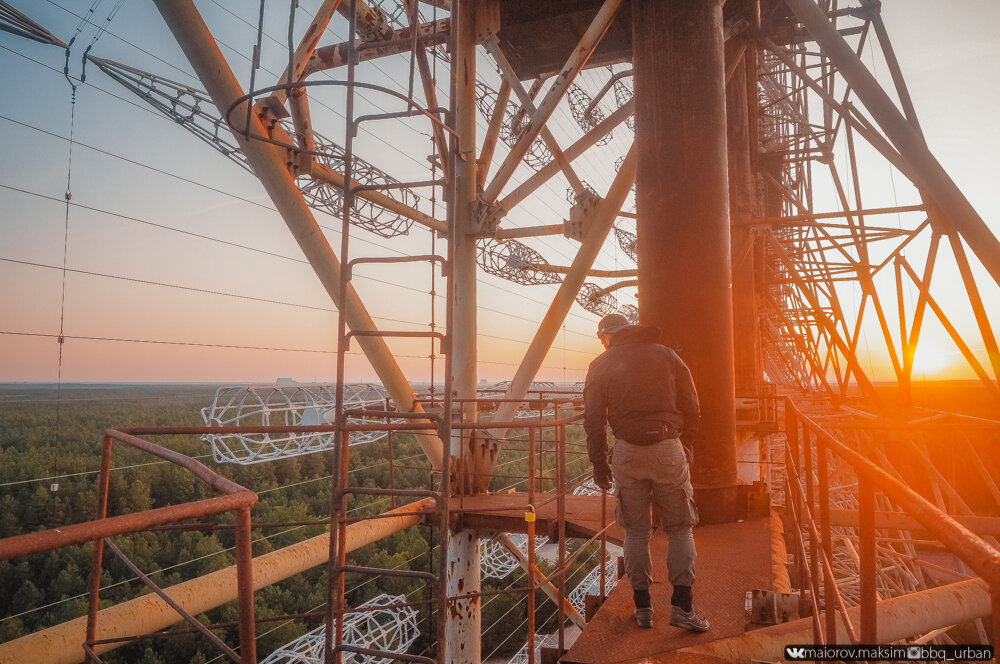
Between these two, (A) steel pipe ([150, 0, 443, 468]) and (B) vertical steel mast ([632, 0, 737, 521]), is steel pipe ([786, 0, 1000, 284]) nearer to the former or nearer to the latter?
(B) vertical steel mast ([632, 0, 737, 521])

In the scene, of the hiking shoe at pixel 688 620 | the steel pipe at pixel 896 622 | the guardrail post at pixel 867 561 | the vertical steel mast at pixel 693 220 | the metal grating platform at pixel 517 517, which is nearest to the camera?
the guardrail post at pixel 867 561

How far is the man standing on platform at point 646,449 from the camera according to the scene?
345 cm

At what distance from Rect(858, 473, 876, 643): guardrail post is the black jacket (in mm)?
1829

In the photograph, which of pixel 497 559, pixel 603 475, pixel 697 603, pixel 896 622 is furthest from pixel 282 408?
pixel 497 559

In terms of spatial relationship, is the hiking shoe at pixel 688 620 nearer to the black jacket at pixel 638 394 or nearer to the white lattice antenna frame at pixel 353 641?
the black jacket at pixel 638 394

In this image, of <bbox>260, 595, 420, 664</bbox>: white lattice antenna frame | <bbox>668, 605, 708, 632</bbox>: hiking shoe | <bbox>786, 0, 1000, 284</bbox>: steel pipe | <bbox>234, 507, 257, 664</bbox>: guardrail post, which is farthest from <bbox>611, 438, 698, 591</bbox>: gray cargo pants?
<bbox>260, 595, 420, 664</bbox>: white lattice antenna frame

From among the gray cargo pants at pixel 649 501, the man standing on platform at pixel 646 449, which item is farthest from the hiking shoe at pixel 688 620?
the gray cargo pants at pixel 649 501

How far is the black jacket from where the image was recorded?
3504 mm

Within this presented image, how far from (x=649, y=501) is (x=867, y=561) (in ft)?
6.72

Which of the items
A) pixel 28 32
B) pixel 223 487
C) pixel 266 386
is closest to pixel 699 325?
pixel 223 487

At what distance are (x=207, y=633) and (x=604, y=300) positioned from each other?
69.2 feet

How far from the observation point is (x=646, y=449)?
3512 mm

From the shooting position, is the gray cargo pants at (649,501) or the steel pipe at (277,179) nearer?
the gray cargo pants at (649,501)

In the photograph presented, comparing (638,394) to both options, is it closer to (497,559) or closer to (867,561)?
(867,561)
